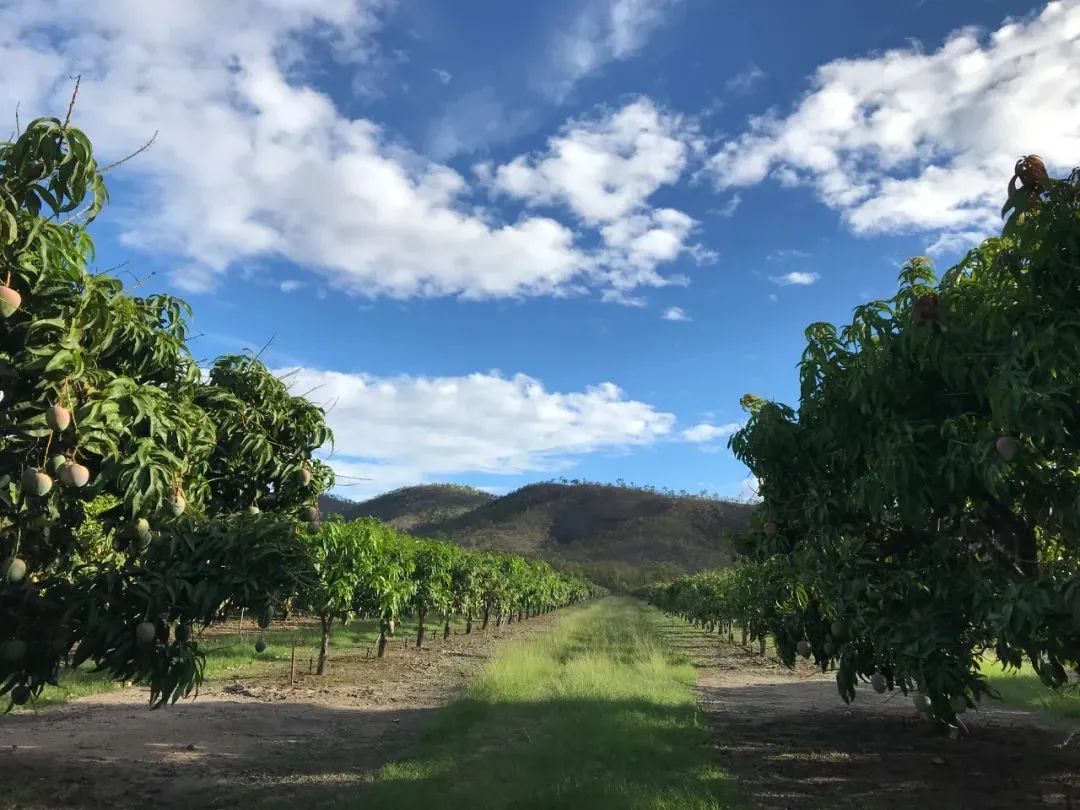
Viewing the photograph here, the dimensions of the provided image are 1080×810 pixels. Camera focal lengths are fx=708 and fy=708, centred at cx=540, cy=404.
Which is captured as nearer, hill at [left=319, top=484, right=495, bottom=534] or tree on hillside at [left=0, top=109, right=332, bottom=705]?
tree on hillside at [left=0, top=109, right=332, bottom=705]

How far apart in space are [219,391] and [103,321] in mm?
2200

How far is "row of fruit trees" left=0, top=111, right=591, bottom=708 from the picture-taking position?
4.51m

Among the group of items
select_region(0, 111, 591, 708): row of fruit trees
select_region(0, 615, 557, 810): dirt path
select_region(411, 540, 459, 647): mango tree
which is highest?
select_region(0, 111, 591, 708): row of fruit trees

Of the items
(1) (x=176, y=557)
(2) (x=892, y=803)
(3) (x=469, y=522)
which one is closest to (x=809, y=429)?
(2) (x=892, y=803)

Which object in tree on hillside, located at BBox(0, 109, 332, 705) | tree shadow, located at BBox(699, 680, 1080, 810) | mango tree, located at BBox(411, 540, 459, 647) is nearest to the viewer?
tree on hillside, located at BBox(0, 109, 332, 705)

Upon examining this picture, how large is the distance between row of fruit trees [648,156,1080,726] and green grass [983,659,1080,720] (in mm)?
7243

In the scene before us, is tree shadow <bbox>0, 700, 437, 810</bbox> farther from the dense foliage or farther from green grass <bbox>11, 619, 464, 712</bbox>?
the dense foliage

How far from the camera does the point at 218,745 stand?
11.1 meters

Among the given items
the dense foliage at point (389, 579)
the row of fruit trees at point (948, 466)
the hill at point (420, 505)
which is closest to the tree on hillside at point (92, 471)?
the dense foliage at point (389, 579)

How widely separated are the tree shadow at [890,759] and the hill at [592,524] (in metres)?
96.5

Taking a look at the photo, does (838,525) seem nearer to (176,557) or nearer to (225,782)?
(176,557)

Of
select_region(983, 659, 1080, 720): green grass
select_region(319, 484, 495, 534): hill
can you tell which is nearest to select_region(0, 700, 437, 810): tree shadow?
select_region(983, 659, 1080, 720): green grass

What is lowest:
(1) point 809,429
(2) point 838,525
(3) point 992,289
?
(2) point 838,525

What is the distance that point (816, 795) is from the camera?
8742 millimetres
